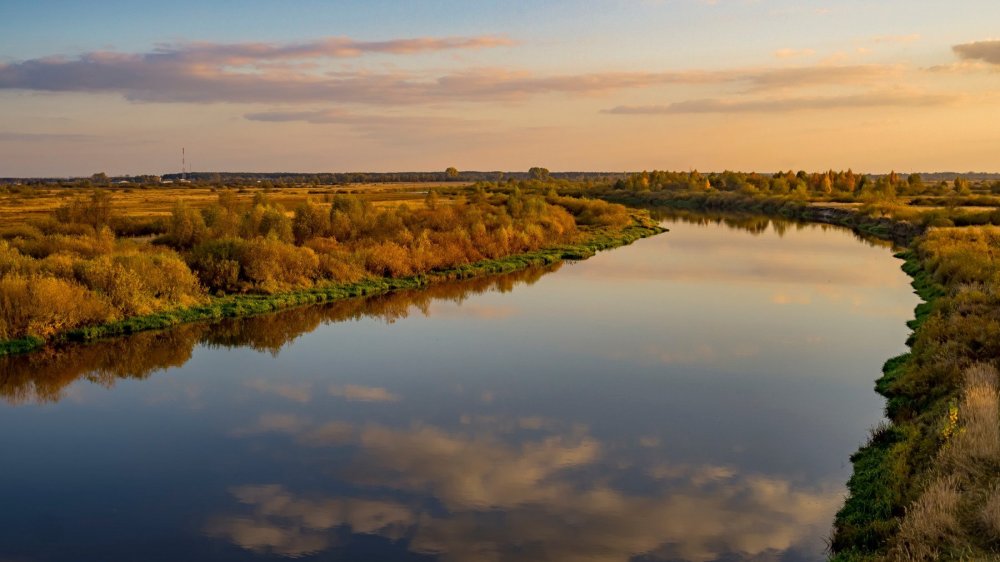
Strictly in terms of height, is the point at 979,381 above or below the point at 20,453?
above

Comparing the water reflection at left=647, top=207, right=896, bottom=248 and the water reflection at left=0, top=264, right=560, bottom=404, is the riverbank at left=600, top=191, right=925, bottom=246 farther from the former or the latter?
the water reflection at left=0, top=264, right=560, bottom=404

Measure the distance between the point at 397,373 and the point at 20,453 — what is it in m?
7.62

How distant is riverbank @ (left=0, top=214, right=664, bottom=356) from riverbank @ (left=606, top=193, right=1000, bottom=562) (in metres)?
17.4

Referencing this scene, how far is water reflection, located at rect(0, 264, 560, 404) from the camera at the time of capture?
56.5 feet

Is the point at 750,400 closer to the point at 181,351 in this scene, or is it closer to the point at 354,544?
the point at 354,544

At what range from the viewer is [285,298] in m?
25.9

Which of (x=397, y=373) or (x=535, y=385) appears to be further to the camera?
(x=397, y=373)

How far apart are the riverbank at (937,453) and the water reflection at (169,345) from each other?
13.6 m

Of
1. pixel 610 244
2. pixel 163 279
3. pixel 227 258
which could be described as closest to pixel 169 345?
pixel 163 279

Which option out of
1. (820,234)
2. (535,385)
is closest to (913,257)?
(820,234)

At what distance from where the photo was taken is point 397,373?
59.7ft

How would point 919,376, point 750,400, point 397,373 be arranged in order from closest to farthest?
point 919,376 < point 750,400 < point 397,373

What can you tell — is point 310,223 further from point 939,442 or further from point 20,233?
point 939,442

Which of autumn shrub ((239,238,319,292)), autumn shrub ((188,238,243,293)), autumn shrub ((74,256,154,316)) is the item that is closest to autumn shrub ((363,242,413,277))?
autumn shrub ((239,238,319,292))
